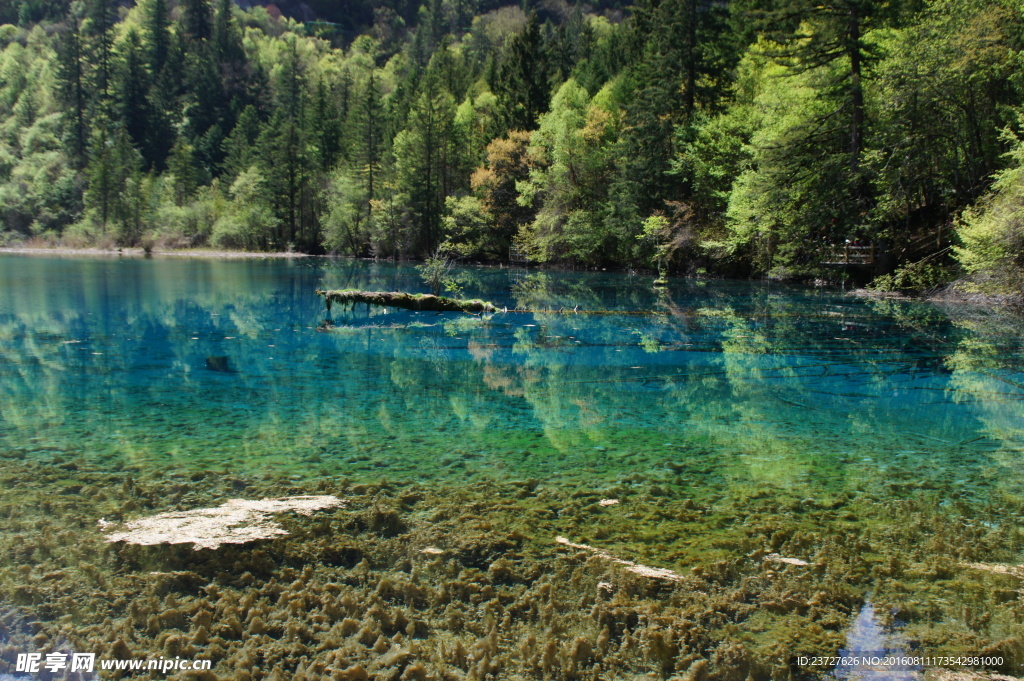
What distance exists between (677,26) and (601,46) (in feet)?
97.0

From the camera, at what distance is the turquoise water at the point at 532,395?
709 cm

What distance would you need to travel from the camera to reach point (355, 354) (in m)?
14.0

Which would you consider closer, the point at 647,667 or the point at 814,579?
the point at 647,667

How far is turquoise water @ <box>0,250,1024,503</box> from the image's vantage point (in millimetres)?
7086

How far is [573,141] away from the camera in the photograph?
1821 inches

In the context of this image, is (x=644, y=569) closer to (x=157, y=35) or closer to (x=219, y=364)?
(x=219, y=364)

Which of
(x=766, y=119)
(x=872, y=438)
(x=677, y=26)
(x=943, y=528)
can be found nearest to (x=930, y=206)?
(x=766, y=119)

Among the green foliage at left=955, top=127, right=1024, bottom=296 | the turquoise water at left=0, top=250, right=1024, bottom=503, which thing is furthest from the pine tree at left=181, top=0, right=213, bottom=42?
the green foliage at left=955, top=127, right=1024, bottom=296

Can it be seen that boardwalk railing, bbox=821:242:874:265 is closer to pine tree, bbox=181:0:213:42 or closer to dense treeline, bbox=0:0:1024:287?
dense treeline, bbox=0:0:1024:287

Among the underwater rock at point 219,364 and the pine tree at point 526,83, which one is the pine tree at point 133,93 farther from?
the underwater rock at point 219,364

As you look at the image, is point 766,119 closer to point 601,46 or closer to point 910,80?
point 910,80

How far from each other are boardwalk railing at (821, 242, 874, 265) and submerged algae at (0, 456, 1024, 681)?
28342mm

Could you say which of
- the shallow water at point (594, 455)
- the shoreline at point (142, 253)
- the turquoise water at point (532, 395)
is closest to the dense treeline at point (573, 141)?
the shoreline at point (142, 253)

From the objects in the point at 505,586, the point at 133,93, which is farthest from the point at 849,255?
the point at 133,93
